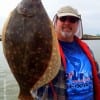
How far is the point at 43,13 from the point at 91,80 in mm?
1336

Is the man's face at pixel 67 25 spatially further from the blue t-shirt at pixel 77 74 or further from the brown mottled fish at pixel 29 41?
the brown mottled fish at pixel 29 41

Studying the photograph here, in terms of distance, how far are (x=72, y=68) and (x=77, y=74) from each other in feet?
0.25

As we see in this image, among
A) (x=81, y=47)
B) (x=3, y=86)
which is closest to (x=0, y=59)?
(x=3, y=86)

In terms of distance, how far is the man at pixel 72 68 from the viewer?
352cm

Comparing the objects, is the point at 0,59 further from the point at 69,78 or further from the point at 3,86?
the point at 69,78

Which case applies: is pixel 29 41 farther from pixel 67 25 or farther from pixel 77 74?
pixel 77 74

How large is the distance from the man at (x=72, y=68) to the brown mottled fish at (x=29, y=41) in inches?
34.2

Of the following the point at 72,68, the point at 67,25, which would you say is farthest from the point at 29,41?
the point at 72,68

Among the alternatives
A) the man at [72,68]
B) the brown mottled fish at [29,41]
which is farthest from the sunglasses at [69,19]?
the brown mottled fish at [29,41]

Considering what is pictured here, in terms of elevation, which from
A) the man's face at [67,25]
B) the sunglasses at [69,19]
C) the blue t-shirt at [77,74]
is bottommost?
the blue t-shirt at [77,74]

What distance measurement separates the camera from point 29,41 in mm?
2574

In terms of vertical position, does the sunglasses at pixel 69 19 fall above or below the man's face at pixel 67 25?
above

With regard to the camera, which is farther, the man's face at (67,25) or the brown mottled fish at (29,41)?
the man's face at (67,25)

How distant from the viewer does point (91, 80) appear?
3711mm
